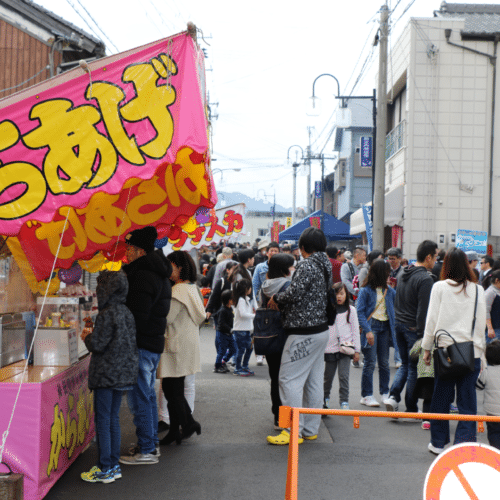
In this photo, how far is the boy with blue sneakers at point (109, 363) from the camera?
183 inches

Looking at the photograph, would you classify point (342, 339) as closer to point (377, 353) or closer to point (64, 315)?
point (377, 353)

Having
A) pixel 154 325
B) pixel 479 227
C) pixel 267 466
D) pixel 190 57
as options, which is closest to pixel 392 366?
pixel 267 466

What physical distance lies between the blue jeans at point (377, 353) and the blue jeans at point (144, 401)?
129 inches

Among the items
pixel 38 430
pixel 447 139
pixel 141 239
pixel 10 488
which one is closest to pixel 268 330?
pixel 141 239

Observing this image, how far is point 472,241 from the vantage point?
1595 centimetres

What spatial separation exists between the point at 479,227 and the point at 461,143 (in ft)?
9.24

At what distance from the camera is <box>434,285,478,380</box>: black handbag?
5180mm

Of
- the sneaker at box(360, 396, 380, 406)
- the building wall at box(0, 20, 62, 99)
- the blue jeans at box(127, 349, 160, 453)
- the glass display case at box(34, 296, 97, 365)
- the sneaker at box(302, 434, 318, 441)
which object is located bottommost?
the sneaker at box(360, 396, 380, 406)

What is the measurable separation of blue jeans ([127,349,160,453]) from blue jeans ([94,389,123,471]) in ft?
0.96

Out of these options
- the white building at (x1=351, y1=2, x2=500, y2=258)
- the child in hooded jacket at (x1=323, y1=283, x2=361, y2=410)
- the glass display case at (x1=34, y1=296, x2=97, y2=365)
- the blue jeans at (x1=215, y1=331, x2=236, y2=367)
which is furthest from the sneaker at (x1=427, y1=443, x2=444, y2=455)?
the white building at (x1=351, y1=2, x2=500, y2=258)

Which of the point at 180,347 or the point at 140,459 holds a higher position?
the point at 180,347

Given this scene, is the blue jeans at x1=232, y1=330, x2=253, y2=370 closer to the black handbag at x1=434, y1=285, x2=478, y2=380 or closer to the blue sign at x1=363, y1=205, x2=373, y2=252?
the black handbag at x1=434, y1=285, x2=478, y2=380

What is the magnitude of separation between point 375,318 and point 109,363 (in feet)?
13.0

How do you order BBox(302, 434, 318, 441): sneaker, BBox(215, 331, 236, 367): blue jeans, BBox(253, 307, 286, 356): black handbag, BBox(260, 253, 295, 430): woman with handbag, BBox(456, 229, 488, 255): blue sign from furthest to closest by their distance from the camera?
BBox(456, 229, 488, 255): blue sign < BBox(215, 331, 236, 367): blue jeans < BBox(260, 253, 295, 430): woman with handbag < BBox(253, 307, 286, 356): black handbag < BBox(302, 434, 318, 441): sneaker
